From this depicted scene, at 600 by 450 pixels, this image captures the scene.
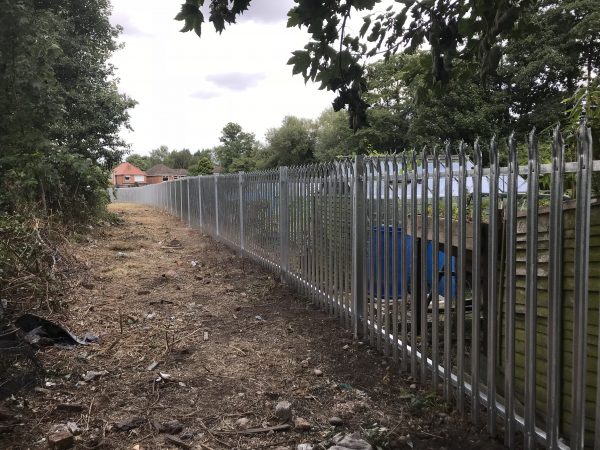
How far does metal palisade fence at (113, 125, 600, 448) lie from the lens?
2.15 metres

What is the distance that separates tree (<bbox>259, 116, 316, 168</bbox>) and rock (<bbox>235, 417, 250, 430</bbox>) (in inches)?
1783

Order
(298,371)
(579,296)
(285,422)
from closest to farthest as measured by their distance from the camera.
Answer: (579,296) < (285,422) < (298,371)

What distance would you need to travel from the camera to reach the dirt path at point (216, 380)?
2.81 metres

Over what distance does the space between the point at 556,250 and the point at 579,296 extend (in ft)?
0.74

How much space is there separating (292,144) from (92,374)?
154ft

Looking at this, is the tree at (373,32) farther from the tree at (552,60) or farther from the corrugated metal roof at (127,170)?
the corrugated metal roof at (127,170)

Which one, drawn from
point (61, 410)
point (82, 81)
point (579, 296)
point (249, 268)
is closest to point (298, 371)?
point (61, 410)

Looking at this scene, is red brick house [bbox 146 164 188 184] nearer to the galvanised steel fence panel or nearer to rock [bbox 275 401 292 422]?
the galvanised steel fence panel

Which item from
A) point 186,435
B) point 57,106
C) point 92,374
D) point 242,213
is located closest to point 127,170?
point 57,106

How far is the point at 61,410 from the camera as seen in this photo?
3.07 metres

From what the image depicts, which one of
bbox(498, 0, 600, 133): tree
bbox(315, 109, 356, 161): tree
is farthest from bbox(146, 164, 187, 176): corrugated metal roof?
bbox(498, 0, 600, 133): tree

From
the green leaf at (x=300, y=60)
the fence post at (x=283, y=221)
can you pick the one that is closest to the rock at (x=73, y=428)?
→ the green leaf at (x=300, y=60)

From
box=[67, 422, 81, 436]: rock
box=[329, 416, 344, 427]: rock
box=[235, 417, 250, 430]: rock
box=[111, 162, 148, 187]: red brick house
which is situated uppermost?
box=[111, 162, 148, 187]: red brick house

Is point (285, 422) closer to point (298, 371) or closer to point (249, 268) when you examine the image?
point (298, 371)
